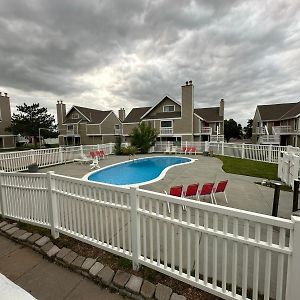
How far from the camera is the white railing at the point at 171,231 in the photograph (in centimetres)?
192

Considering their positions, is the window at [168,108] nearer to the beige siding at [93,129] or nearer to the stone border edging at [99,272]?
the beige siding at [93,129]

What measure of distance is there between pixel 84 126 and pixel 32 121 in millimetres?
9308

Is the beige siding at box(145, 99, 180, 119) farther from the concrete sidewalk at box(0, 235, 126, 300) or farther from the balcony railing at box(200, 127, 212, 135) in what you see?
the concrete sidewalk at box(0, 235, 126, 300)

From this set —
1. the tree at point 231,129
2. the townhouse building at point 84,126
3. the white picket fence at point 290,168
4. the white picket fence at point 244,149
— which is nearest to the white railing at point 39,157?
the white picket fence at point 244,149

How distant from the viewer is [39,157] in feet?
41.5

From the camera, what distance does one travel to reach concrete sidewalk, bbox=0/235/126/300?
243 cm

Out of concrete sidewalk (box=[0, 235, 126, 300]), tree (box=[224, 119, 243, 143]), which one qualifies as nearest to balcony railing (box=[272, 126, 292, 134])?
concrete sidewalk (box=[0, 235, 126, 300])

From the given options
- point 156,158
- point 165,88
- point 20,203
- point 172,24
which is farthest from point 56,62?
point 165,88

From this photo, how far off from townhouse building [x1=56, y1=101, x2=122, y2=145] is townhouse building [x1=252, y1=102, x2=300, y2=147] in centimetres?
2768

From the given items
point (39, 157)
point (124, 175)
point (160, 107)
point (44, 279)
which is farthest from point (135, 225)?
point (160, 107)

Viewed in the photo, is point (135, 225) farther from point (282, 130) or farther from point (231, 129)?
point (231, 129)

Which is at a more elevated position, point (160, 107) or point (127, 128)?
point (160, 107)

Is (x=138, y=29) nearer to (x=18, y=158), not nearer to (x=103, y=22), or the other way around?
(x=103, y=22)

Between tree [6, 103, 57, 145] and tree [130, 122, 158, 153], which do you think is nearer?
tree [130, 122, 158, 153]
